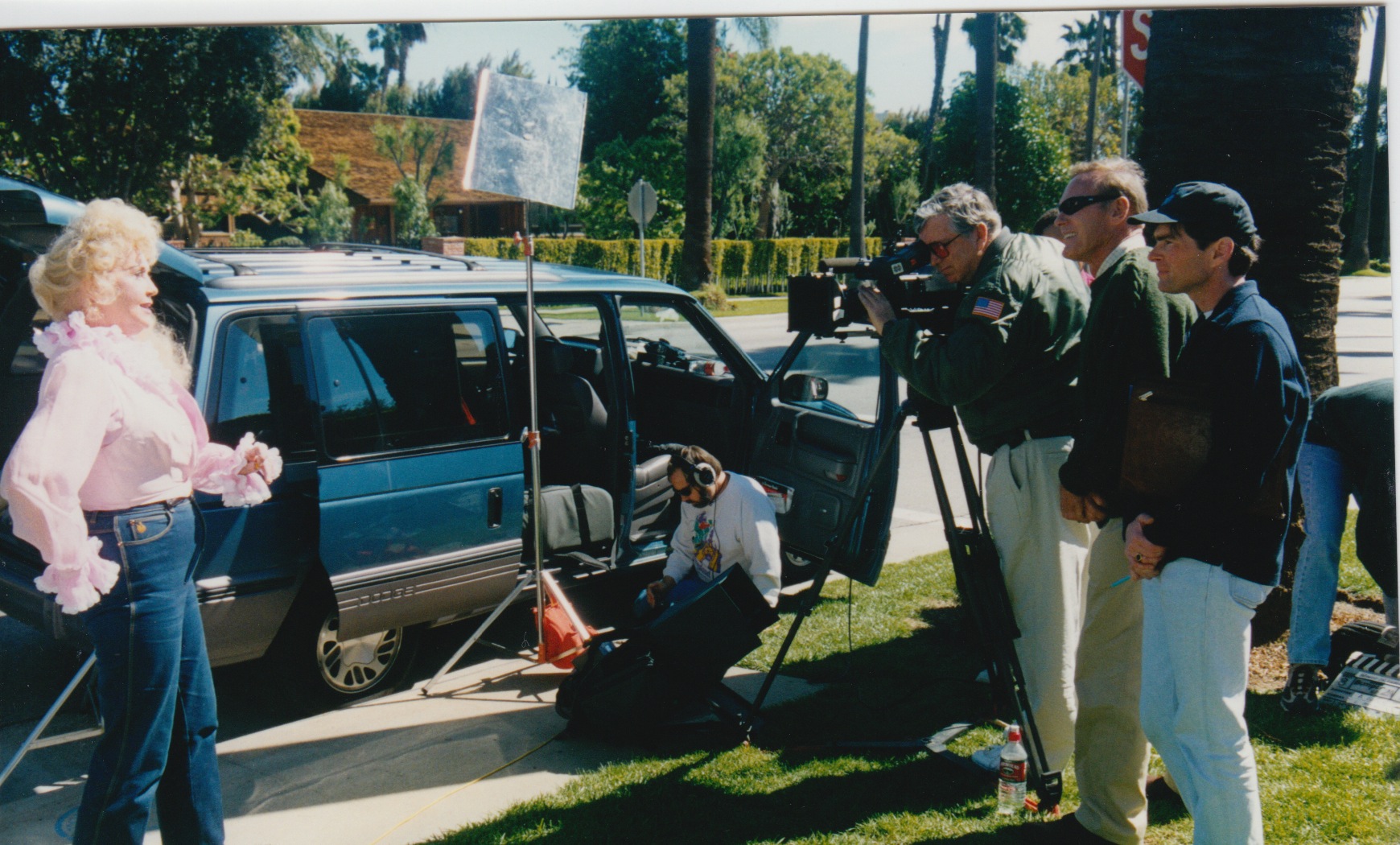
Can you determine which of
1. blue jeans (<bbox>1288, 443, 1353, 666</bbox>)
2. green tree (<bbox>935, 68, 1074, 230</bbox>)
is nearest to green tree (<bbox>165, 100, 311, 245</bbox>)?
green tree (<bbox>935, 68, 1074, 230</bbox>)

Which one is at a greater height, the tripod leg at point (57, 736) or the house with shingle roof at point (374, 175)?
the house with shingle roof at point (374, 175)

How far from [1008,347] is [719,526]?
144cm

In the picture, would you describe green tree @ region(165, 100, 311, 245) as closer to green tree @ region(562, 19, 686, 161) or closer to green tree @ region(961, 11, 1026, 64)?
green tree @ region(562, 19, 686, 161)

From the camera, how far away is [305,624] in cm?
335

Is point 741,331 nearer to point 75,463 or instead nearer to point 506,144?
point 506,144

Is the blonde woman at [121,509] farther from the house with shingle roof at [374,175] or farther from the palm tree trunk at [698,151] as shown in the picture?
the palm tree trunk at [698,151]

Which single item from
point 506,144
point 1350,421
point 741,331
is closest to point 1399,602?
point 1350,421

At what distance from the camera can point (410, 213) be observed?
3385 mm

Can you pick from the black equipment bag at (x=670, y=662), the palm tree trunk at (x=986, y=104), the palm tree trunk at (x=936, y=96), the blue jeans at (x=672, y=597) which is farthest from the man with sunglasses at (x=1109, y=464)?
the blue jeans at (x=672, y=597)

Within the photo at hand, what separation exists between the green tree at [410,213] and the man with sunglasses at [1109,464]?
2051mm

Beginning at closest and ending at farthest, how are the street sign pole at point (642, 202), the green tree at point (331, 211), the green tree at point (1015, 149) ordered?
the green tree at point (331, 211), the street sign pole at point (642, 202), the green tree at point (1015, 149)

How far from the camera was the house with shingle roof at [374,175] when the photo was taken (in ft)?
10.1

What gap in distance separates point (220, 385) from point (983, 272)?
226cm

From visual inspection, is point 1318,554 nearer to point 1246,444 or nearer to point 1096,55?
point 1246,444
